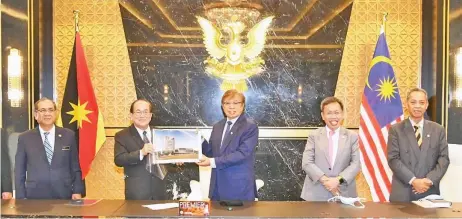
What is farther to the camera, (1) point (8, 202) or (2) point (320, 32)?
(2) point (320, 32)

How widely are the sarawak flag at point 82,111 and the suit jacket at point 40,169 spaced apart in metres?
1.50

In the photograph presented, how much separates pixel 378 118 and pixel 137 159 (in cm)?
275

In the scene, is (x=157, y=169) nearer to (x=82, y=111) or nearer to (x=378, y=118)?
(x=82, y=111)

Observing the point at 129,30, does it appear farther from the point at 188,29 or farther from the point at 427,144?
the point at 427,144

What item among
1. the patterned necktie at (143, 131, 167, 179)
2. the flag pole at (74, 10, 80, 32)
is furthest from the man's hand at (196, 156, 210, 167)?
the flag pole at (74, 10, 80, 32)

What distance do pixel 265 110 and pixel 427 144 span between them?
2.17 metres

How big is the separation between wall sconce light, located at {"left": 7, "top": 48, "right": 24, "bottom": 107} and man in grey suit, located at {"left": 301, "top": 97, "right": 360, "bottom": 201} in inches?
118

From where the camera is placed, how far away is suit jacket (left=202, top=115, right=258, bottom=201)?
3.73 metres

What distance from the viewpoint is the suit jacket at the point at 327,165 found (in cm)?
366

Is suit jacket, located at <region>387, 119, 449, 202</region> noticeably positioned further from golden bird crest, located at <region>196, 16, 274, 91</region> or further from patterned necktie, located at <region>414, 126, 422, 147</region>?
golden bird crest, located at <region>196, 16, 274, 91</region>

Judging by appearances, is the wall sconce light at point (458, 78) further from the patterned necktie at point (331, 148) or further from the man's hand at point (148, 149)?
the man's hand at point (148, 149)

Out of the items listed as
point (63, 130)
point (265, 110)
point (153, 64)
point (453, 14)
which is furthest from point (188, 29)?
point (453, 14)

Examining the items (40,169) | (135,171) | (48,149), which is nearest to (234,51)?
(135,171)

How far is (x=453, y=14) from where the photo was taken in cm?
504
